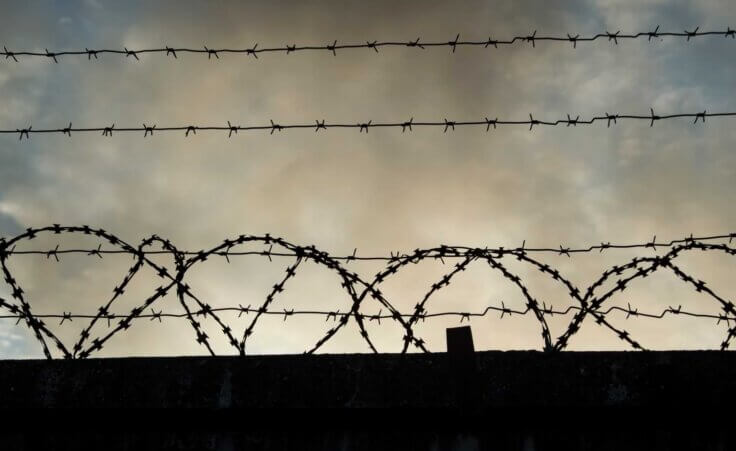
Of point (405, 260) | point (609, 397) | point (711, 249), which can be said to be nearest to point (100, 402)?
point (405, 260)

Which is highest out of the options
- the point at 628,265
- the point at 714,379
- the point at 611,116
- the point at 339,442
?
the point at 611,116

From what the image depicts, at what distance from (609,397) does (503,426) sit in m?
0.48

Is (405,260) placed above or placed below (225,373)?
above

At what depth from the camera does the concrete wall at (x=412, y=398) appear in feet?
12.7

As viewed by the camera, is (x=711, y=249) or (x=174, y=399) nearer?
(x=174, y=399)

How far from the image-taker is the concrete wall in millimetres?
3867

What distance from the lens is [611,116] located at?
525cm

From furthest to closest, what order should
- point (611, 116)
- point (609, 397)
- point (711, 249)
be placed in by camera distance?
point (611, 116), point (711, 249), point (609, 397)

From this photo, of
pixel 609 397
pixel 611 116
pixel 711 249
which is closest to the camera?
pixel 609 397

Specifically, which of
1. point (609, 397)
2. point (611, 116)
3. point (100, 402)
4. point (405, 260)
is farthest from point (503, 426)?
point (611, 116)

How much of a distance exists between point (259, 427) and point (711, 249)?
249 cm

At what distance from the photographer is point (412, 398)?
392 cm

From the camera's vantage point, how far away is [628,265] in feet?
→ 15.5

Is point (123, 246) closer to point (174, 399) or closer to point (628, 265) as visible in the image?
point (174, 399)
